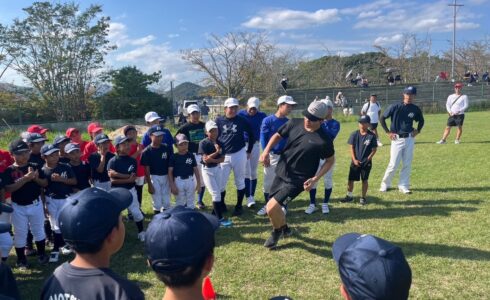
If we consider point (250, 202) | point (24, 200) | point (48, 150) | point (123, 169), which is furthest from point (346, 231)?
point (24, 200)

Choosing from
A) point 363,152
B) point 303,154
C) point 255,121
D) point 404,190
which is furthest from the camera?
point 404,190

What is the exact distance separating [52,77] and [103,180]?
21.1m

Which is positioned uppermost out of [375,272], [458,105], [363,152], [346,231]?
[458,105]

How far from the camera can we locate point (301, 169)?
5.30m

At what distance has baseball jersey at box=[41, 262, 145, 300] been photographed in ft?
6.50

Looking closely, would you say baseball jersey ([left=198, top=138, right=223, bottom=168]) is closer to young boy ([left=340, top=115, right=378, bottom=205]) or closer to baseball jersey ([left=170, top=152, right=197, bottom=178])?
baseball jersey ([left=170, top=152, right=197, bottom=178])

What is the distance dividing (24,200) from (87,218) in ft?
11.9

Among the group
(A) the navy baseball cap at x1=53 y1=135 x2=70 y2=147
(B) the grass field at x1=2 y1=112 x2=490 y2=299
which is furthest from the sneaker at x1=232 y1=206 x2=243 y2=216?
(A) the navy baseball cap at x1=53 y1=135 x2=70 y2=147

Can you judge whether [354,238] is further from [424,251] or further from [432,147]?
[432,147]

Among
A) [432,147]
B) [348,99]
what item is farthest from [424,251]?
[348,99]

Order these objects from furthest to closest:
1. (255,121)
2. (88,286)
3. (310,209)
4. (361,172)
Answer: (255,121) → (361,172) → (310,209) → (88,286)

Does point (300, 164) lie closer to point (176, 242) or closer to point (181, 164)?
point (181, 164)

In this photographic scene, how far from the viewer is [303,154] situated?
17.3ft

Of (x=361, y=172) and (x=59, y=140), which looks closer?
(x=59, y=140)
